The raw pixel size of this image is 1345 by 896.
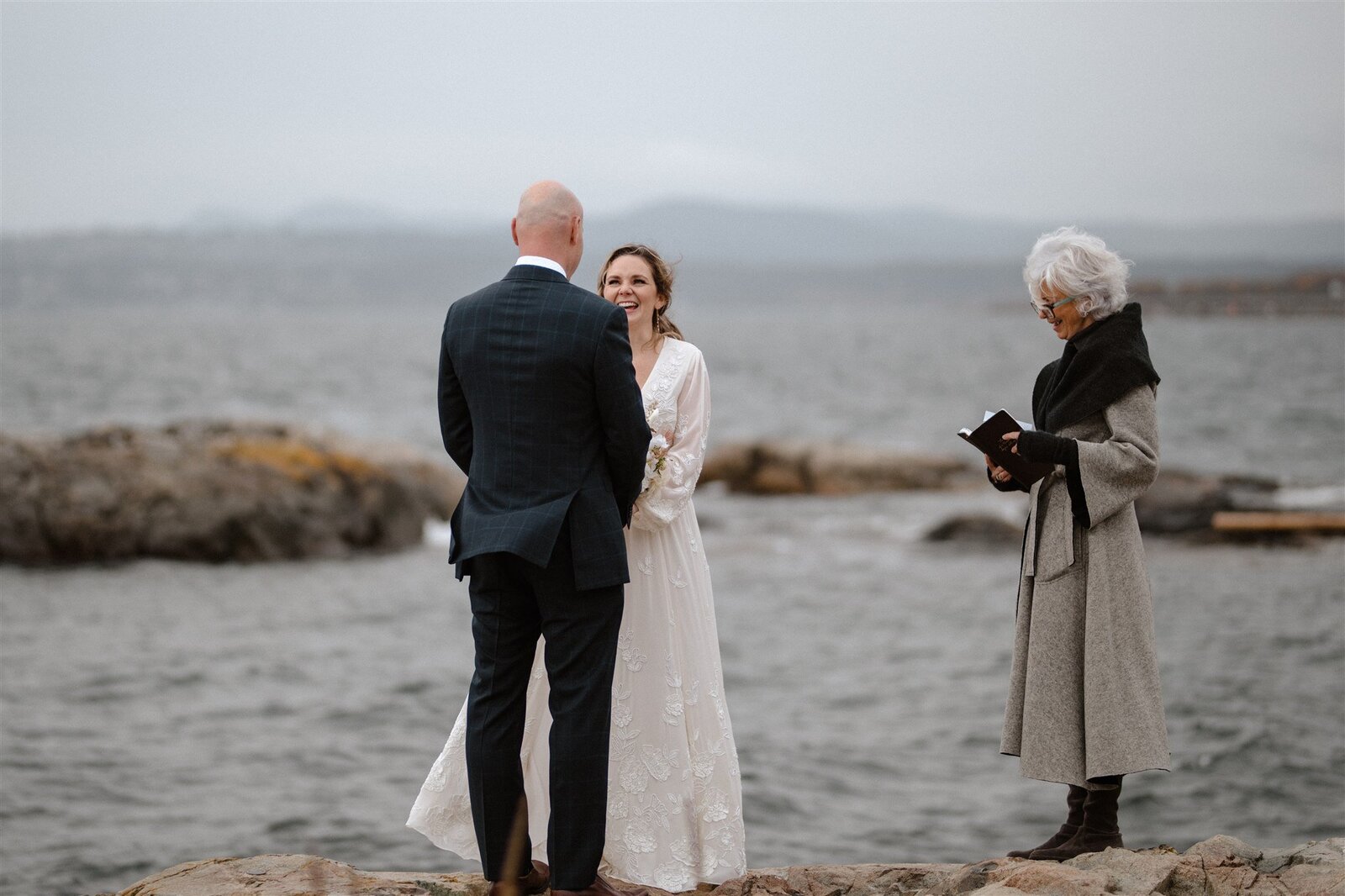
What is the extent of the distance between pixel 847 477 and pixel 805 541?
438cm

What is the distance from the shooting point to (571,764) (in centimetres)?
367

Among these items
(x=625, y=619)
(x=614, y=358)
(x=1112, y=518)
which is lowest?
(x=625, y=619)

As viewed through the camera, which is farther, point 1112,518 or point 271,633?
point 271,633

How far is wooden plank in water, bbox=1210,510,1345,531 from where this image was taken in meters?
16.2

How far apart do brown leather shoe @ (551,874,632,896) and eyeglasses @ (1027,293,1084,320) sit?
223 cm

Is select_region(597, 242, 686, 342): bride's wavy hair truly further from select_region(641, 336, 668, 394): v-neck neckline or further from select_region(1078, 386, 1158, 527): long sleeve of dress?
select_region(1078, 386, 1158, 527): long sleeve of dress

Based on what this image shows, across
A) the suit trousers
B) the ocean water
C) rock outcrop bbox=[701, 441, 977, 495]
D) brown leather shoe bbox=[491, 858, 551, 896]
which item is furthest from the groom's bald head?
rock outcrop bbox=[701, 441, 977, 495]

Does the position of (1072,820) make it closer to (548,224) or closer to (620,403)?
(620,403)

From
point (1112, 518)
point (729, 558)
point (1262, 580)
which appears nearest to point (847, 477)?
point (729, 558)

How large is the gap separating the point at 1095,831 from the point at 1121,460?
4.04ft

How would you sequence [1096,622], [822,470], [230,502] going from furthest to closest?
[822,470], [230,502], [1096,622]

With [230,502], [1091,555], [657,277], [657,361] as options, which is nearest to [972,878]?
[1091,555]

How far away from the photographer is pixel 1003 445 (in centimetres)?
406

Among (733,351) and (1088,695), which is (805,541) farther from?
(733,351)
